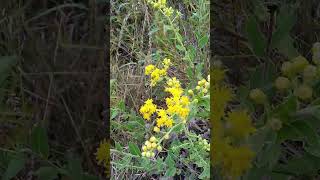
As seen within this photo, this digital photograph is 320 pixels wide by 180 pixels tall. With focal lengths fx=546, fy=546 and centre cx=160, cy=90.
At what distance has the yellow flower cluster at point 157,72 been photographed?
1.38 meters

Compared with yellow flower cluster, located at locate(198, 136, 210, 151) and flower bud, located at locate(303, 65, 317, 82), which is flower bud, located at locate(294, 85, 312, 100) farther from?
yellow flower cluster, located at locate(198, 136, 210, 151)

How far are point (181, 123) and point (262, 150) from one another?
0.71 meters

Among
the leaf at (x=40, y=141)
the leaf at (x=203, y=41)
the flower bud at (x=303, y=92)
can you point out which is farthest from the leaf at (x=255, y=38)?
the leaf at (x=203, y=41)

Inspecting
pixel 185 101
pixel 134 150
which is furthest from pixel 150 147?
pixel 185 101

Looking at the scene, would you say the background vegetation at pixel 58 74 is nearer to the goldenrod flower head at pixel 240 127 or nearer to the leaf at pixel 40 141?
the leaf at pixel 40 141

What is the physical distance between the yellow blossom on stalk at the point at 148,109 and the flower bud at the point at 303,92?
2.80ft

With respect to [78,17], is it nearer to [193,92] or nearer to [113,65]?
[113,65]

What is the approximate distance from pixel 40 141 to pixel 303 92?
0.34 meters

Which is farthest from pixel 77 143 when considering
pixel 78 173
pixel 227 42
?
pixel 78 173

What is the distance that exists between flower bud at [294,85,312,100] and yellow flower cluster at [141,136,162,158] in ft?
2.50

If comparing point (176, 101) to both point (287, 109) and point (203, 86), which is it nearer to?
point (203, 86)

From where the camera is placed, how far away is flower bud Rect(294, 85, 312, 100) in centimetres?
52

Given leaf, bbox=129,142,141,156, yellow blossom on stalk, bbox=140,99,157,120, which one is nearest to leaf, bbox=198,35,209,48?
yellow blossom on stalk, bbox=140,99,157,120

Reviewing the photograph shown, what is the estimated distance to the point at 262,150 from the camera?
583 millimetres
